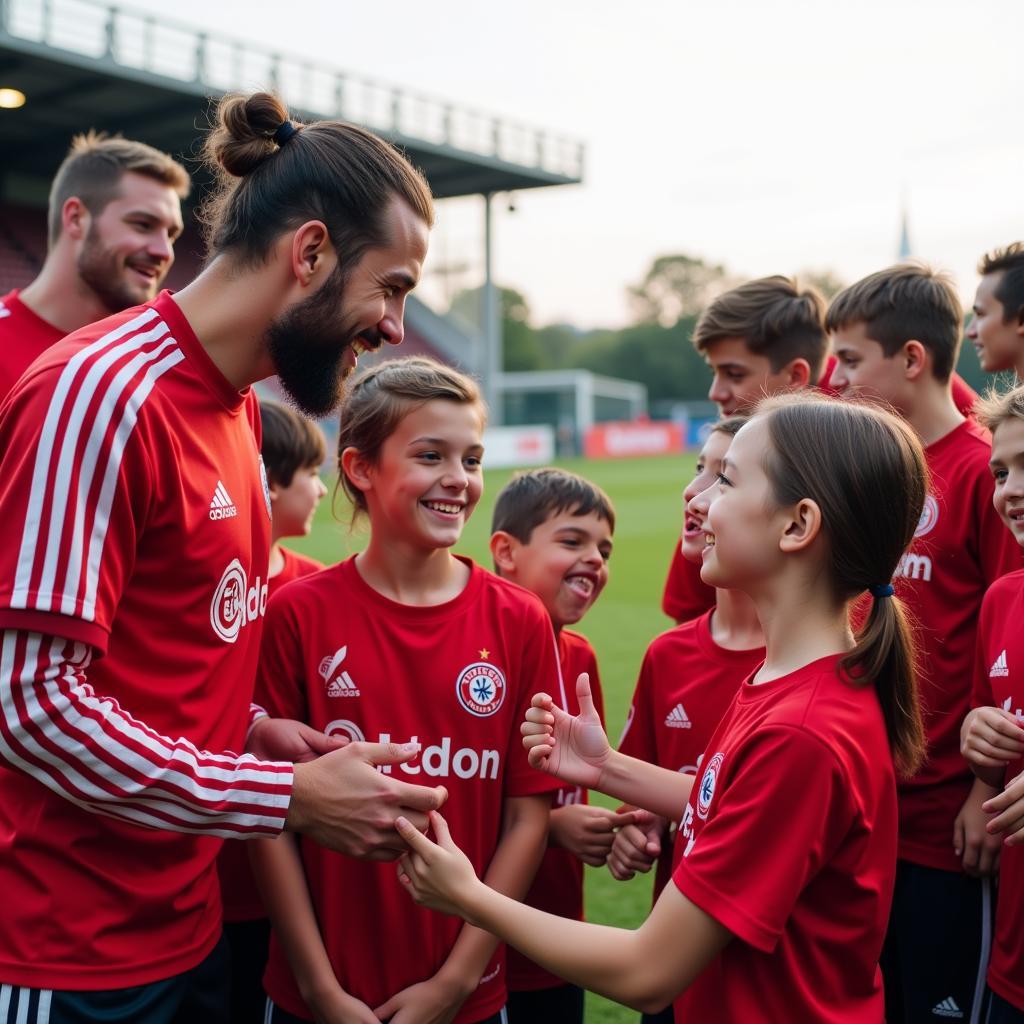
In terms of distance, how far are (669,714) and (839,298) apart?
1673 millimetres

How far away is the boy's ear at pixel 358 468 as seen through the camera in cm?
280

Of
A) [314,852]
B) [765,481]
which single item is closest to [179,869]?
[314,852]

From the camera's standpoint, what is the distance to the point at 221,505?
83.3 inches

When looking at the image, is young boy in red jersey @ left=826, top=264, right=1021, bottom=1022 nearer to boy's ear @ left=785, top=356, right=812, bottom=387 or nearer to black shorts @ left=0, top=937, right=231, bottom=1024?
boy's ear @ left=785, top=356, right=812, bottom=387

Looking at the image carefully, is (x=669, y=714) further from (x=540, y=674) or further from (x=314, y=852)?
(x=314, y=852)

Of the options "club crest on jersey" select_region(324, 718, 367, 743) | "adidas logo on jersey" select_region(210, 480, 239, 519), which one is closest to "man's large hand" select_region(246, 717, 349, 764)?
"club crest on jersey" select_region(324, 718, 367, 743)

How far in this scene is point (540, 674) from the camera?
8.45ft

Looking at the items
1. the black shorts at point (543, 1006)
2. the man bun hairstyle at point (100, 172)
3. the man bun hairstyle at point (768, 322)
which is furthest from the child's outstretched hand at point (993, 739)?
the man bun hairstyle at point (100, 172)

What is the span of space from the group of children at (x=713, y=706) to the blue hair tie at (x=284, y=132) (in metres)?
0.69

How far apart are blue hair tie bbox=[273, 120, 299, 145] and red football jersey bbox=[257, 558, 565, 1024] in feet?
3.41

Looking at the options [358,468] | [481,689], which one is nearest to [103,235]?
[358,468]

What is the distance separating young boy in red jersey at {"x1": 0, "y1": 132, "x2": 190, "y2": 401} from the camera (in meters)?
4.14

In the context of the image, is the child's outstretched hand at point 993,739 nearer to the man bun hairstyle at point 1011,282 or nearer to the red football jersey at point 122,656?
the red football jersey at point 122,656

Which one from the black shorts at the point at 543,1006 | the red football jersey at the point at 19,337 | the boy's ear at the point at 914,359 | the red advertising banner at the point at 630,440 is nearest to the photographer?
the black shorts at the point at 543,1006
